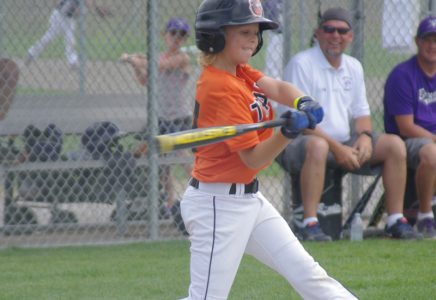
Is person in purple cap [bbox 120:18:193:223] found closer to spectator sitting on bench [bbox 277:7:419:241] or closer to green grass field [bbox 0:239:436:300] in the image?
green grass field [bbox 0:239:436:300]

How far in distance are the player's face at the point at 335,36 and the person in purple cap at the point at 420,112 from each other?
48 centimetres

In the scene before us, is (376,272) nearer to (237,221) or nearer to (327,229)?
(327,229)

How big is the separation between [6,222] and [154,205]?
1097 millimetres

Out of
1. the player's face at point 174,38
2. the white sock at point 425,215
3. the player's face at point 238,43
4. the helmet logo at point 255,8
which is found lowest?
the white sock at point 425,215

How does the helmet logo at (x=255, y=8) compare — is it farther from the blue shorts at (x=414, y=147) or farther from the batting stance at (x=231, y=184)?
the blue shorts at (x=414, y=147)

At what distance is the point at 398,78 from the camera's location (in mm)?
6574

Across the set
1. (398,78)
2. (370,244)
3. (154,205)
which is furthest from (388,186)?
(154,205)

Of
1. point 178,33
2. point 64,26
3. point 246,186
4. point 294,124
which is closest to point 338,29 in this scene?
point 178,33

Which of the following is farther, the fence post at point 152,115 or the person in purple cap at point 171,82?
the person in purple cap at point 171,82

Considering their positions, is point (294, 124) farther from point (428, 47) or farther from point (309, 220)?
point (428, 47)

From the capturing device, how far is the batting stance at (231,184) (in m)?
3.35

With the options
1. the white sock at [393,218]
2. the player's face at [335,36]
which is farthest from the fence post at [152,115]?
the white sock at [393,218]

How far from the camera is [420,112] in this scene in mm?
6578

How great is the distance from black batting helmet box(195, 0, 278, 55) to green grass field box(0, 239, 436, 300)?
1.71m
